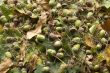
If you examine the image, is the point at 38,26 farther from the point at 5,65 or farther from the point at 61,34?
the point at 5,65

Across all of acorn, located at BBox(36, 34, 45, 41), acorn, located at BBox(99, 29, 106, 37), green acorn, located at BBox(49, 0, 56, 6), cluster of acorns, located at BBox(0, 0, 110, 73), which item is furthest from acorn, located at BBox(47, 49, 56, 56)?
green acorn, located at BBox(49, 0, 56, 6)

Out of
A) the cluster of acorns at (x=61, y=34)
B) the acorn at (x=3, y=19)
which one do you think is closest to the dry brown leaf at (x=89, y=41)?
the cluster of acorns at (x=61, y=34)

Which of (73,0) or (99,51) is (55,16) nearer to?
(73,0)

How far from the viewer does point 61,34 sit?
92.3 inches

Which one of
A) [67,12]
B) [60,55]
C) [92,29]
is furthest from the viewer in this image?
[67,12]

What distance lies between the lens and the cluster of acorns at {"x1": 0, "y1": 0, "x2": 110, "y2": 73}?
219 cm

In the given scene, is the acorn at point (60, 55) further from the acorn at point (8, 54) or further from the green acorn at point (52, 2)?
the green acorn at point (52, 2)

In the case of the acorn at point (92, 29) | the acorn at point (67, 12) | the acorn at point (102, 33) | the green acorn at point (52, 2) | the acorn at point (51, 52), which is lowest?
the acorn at point (51, 52)

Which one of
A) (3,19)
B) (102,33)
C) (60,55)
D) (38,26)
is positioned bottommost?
(60,55)

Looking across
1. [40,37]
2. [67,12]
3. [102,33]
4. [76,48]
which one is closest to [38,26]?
[40,37]

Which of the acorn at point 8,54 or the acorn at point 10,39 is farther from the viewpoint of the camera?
the acorn at point 10,39

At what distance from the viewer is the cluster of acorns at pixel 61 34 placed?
2.19m

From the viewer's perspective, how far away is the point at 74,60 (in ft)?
7.19

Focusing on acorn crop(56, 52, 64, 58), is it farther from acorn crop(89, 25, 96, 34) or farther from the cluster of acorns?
acorn crop(89, 25, 96, 34)
